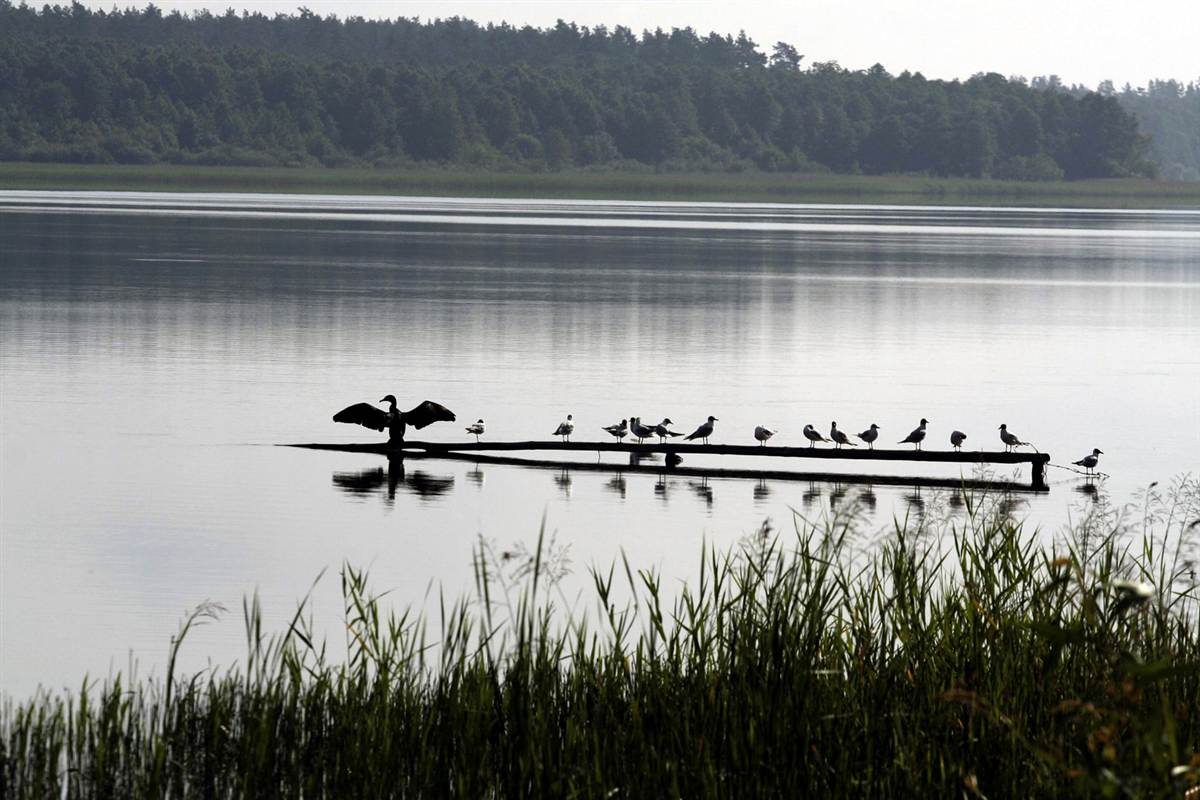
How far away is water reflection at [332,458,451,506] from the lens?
17.5 m

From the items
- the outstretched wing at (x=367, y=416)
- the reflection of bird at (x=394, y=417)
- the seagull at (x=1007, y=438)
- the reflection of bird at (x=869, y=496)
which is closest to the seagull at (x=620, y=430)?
the reflection of bird at (x=394, y=417)

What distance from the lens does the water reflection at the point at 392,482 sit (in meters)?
17.5

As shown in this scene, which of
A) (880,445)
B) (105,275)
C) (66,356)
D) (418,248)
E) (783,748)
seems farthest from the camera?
(418,248)

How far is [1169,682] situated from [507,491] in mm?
9896

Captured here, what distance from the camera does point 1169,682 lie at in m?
8.52

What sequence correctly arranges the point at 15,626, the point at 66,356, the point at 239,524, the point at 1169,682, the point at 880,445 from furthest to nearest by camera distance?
1. the point at 66,356
2. the point at 880,445
3. the point at 239,524
4. the point at 15,626
5. the point at 1169,682

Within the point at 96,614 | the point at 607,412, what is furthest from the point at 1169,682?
the point at 607,412

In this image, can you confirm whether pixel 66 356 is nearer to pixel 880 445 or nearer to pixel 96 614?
pixel 880 445

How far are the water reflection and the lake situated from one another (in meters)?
0.06

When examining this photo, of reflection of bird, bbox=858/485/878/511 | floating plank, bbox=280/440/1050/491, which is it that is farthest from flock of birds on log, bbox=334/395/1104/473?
reflection of bird, bbox=858/485/878/511

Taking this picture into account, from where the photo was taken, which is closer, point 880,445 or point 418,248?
point 880,445

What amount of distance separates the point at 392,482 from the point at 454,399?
607 cm

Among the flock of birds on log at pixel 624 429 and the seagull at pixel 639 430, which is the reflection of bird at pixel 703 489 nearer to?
the flock of birds on log at pixel 624 429

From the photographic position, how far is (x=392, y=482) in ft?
59.3
